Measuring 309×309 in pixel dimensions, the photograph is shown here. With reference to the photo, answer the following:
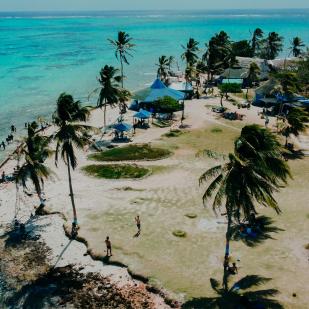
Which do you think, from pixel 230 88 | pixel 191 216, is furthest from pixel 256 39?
pixel 191 216

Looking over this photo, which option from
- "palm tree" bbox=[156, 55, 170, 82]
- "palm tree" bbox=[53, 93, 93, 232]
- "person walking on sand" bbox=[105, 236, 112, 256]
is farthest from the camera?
"palm tree" bbox=[156, 55, 170, 82]

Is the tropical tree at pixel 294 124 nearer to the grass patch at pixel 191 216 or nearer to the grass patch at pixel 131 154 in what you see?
the grass patch at pixel 131 154

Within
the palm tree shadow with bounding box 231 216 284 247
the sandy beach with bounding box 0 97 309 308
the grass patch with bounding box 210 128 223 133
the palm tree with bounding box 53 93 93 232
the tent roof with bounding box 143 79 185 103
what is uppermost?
the palm tree with bounding box 53 93 93 232

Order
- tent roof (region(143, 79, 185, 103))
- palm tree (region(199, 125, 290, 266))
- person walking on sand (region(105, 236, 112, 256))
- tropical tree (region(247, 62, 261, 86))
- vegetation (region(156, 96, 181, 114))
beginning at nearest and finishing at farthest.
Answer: palm tree (region(199, 125, 290, 266)), person walking on sand (region(105, 236, 112, 256)), vegetation (region(156, 96, 181, 114)), tent roof (region(143, 79, 185, 103)), tropical tree (region(247, 62, 261, 86))

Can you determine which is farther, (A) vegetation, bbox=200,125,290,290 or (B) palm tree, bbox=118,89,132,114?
(B) palm tree, bbox=118,89,132,114

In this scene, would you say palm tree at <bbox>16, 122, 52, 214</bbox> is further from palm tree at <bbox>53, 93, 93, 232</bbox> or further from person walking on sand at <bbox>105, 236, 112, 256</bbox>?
person walking on sand at <bbox>105, 236, 112, 256</bbox>

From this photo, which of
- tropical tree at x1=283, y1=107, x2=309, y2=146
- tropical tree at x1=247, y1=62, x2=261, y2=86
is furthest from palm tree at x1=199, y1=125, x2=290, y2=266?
tropical tree at x1=247, y1=62, x2=261, y2=86
